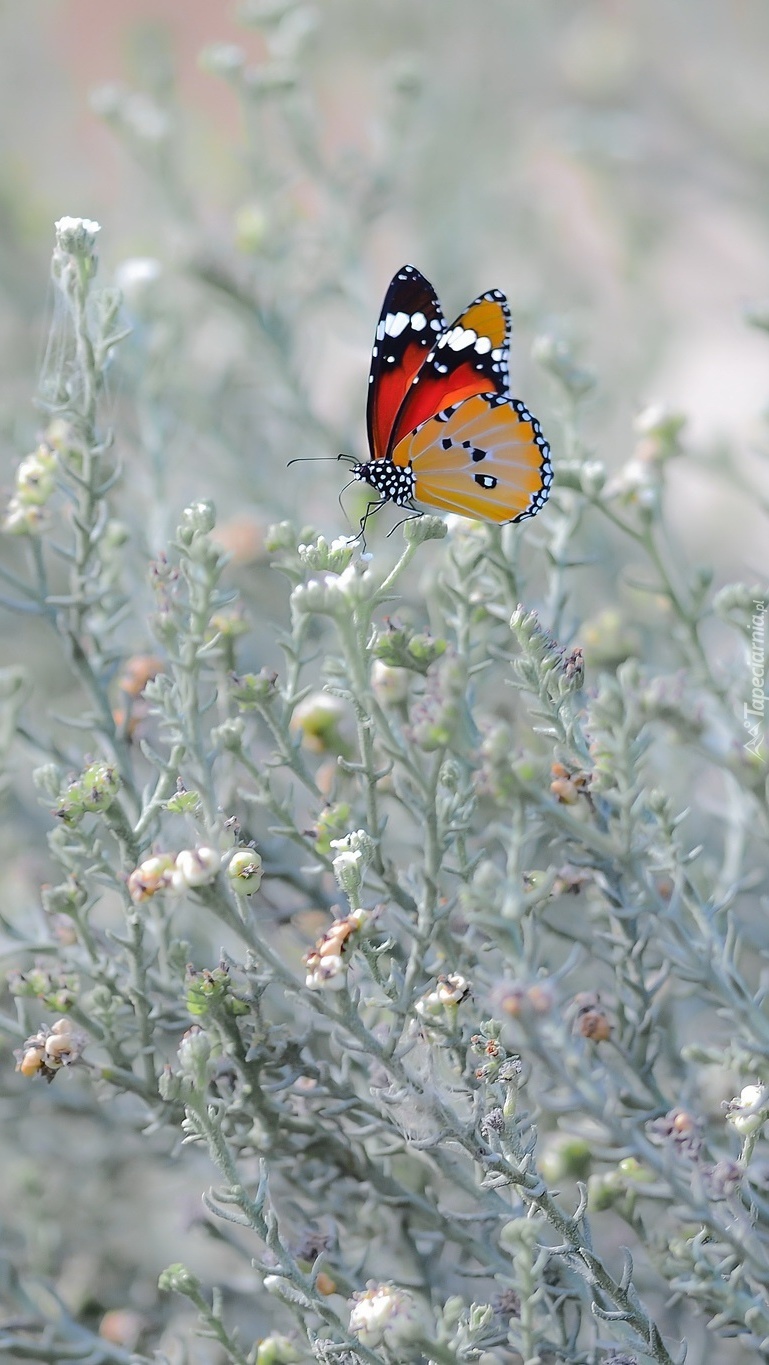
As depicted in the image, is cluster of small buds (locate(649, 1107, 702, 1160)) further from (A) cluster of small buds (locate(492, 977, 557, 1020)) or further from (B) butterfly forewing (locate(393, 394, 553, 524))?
(B) butterfly forewing (locate(393, 394, 553, 524))

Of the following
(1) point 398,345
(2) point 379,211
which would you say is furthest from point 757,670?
(2) point 379,211

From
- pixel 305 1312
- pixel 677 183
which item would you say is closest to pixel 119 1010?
pixel 305 1312

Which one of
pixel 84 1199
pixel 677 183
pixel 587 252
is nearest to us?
pixel 84 1199

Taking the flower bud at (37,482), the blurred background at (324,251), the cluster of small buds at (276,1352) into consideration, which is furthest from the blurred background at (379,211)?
the cluster of small buds at (276,1352)

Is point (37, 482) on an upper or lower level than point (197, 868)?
upper

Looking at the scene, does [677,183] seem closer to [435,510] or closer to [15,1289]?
[435,510]

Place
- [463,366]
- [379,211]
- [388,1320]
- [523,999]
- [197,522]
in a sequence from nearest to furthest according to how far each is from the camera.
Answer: [523,999] → [388,1320] → [197,522] → [463,366] → [379,211]

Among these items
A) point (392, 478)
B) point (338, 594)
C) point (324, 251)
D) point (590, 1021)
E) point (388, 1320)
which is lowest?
point (388, 1320)

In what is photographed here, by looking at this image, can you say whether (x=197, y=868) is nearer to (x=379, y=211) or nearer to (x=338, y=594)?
(x=338, y=594)
